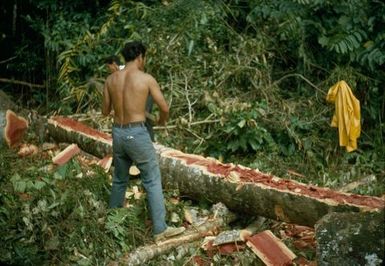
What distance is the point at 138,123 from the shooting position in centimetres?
516

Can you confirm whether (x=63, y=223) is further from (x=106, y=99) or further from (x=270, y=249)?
(x=270, y=249)

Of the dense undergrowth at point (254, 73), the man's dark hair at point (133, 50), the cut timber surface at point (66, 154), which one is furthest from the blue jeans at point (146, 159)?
the dense undergrowth at point (254, 73)

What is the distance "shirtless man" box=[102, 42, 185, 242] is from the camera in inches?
202

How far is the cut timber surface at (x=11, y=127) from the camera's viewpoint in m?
7.96

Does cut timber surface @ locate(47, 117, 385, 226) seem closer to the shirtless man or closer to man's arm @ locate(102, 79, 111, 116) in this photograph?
the shirtless man

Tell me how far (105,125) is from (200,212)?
109 inches

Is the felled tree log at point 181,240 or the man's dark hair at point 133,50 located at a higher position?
the man's dark hair at point 133,50

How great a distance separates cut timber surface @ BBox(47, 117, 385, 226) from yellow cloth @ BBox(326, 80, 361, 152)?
226cm

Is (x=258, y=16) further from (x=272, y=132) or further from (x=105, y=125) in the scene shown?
(x=105, y=125)

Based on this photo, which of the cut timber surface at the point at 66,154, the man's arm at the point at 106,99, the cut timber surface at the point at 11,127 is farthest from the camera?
the cut timber surface at the point at 11,127

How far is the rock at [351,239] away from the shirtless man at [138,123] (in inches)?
71.8

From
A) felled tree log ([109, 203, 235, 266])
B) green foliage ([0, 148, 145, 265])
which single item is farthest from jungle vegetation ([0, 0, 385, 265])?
felled tree log ([109, 203, 235, 266])

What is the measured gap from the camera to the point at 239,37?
29.2ft

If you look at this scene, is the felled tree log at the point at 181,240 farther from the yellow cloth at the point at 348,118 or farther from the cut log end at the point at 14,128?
the cut log end at the point at 14,128
